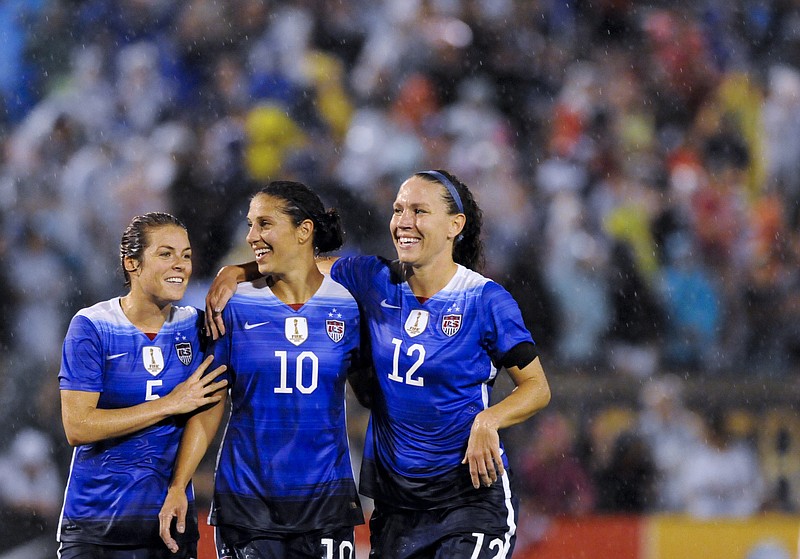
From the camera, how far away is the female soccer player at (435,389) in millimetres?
3832

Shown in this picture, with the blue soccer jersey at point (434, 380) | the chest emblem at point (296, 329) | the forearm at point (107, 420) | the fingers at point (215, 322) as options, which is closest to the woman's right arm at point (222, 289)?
the fingers at point (215, 322)

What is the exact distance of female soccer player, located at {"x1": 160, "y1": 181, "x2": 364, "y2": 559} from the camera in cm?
379

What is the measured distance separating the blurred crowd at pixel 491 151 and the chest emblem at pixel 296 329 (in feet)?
14.7

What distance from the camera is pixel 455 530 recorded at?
3.80 meters

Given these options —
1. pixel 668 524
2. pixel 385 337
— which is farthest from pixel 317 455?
pixel 668 524

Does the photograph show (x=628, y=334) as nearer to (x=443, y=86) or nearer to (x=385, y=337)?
(x=443, y=86)

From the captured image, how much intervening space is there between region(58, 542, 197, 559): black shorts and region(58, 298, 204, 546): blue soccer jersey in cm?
2

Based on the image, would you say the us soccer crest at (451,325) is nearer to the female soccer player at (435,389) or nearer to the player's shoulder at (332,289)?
the female soccer player at (435,389)

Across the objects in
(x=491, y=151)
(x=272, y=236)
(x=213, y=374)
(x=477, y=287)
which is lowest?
(x=213, y=374)

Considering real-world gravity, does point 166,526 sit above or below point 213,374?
below

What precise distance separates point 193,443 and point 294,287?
658mm

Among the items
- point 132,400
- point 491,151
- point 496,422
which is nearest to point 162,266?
point 132,400

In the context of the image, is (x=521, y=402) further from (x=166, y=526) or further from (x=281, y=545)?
(x=166, y=526)

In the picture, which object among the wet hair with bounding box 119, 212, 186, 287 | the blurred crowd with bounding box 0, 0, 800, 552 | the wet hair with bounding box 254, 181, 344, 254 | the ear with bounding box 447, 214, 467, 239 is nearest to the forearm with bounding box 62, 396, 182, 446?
the wet hair with bounding box 119, 212, 186, 287
